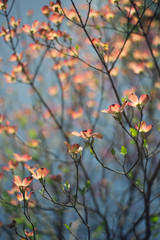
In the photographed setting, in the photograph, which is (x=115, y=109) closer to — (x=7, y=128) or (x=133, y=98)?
(x=133, y=98)

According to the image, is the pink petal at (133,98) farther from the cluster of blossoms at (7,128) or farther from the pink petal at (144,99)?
the cluster of blossoms at (7,128)

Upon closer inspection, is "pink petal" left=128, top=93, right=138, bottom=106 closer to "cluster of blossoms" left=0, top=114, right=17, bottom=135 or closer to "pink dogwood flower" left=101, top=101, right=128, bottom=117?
"pink dogwood flower" left=101, top=101, right=128, bottom=117

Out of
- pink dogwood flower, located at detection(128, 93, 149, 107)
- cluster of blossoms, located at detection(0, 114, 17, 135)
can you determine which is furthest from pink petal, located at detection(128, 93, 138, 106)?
cluster of blossoms, located at detection(0, 114, 17, 135)

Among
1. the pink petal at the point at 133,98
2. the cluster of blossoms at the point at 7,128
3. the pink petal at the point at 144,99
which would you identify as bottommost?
the pink petal at the point at 144,99

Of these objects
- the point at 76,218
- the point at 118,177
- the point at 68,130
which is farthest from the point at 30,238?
the point at 68,130

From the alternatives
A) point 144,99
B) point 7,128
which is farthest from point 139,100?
point 7,128

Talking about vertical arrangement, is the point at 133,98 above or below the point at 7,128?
below

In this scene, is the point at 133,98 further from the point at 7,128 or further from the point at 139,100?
the point at 7,128

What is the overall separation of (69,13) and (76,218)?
3.56 feet

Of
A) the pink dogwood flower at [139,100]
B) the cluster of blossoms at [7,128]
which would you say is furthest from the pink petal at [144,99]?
the cluster of blossoms at [7,128]

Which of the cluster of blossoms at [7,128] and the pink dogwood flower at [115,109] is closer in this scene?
the pink dogwood flower at [115,109]

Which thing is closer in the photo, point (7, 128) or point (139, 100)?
point (139, 100)

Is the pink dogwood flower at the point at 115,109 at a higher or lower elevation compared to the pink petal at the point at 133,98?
lower

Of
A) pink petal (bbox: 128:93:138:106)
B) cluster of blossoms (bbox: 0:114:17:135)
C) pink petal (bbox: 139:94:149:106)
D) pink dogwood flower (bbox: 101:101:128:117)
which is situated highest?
cluster of blossoms (bbox: 0:114:17:135)
